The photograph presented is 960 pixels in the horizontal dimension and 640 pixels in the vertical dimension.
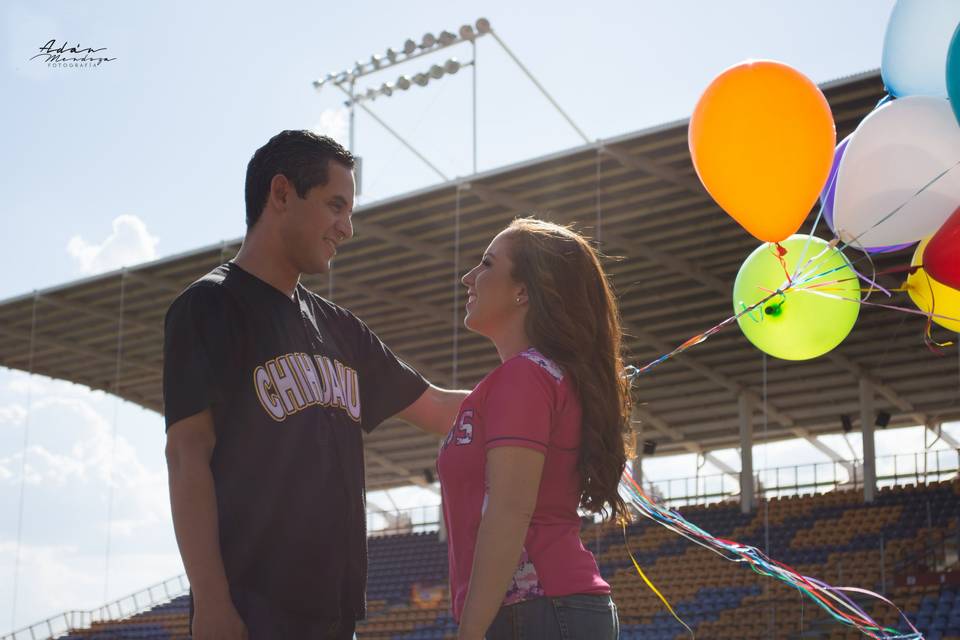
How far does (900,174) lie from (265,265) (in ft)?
8.68

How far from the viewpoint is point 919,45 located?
4.38 meters

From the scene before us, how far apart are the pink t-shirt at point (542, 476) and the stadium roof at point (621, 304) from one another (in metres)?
12.1

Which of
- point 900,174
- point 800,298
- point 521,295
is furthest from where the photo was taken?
point 800,298

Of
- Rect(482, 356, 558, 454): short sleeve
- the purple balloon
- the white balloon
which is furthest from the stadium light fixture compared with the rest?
Rect(482, 356, 558, 454): short sleeve

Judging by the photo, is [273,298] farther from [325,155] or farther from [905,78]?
[905,78]

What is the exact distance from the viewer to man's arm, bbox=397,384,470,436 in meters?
2.79

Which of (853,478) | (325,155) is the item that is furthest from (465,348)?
(325,155)

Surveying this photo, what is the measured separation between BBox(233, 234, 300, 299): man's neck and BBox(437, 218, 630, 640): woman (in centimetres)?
40

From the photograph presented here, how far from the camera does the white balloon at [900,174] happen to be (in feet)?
13.4

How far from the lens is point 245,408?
2.22 m

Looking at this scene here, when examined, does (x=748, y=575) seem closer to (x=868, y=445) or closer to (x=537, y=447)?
(x=868, y=445)

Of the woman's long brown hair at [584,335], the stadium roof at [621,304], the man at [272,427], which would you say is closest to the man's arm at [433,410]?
the man at [272,427]

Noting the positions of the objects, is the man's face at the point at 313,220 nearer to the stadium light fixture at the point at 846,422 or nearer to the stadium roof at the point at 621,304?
the stadium roof at the point at 621,304

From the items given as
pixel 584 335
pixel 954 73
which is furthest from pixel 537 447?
pixel 954 73
